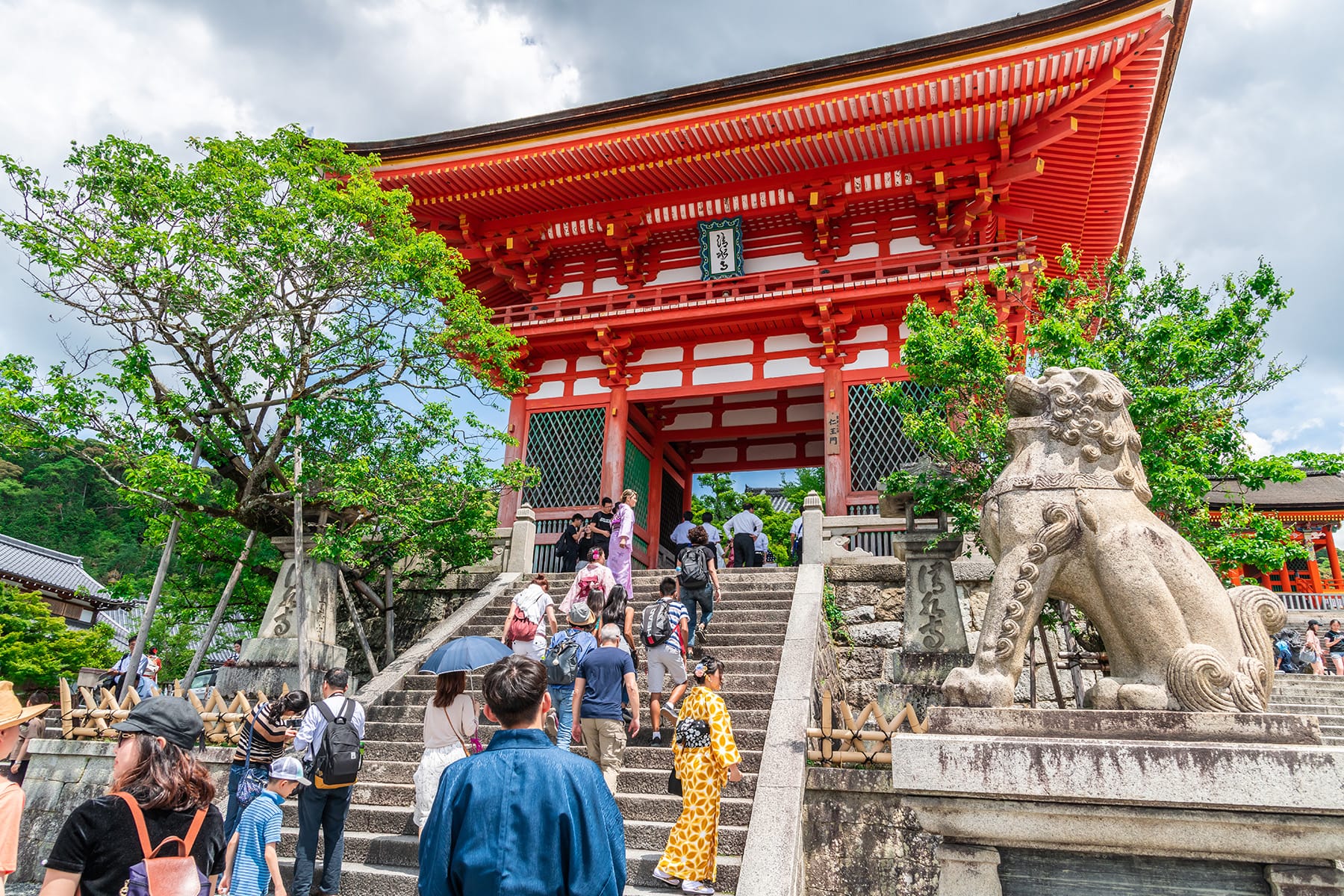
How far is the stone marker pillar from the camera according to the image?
8.28 meters

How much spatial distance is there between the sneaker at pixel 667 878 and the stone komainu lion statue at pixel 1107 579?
2305 mm

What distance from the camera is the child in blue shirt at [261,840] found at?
4102 millimetres

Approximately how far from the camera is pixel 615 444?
12516mm

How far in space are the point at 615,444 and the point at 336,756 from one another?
8.32 meters

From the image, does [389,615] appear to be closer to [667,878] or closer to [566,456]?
[566,456]

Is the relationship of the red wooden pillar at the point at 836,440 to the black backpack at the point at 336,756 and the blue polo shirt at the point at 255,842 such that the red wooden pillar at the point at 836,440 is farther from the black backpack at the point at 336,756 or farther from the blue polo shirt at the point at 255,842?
the blue polo shirt at the point at 255,842

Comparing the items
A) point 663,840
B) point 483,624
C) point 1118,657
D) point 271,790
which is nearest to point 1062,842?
point 1118,657

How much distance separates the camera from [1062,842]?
234cm

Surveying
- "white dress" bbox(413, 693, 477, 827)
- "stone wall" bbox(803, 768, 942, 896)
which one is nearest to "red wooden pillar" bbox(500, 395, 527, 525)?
"white dress" bbox(413, 693, 477, 827)

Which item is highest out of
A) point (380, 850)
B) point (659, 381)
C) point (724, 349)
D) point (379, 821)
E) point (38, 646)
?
point (724, 349)

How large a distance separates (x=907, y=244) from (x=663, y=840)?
1043cm

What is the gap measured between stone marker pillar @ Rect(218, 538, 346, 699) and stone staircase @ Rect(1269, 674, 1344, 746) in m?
10.7

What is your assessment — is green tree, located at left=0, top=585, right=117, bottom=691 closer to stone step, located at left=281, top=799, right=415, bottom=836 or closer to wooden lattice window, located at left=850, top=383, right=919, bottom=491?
stone step, located at left=281, top=799, right=415, bottom=836

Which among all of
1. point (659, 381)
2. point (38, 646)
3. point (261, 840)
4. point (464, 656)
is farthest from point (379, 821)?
point (38, 646)
